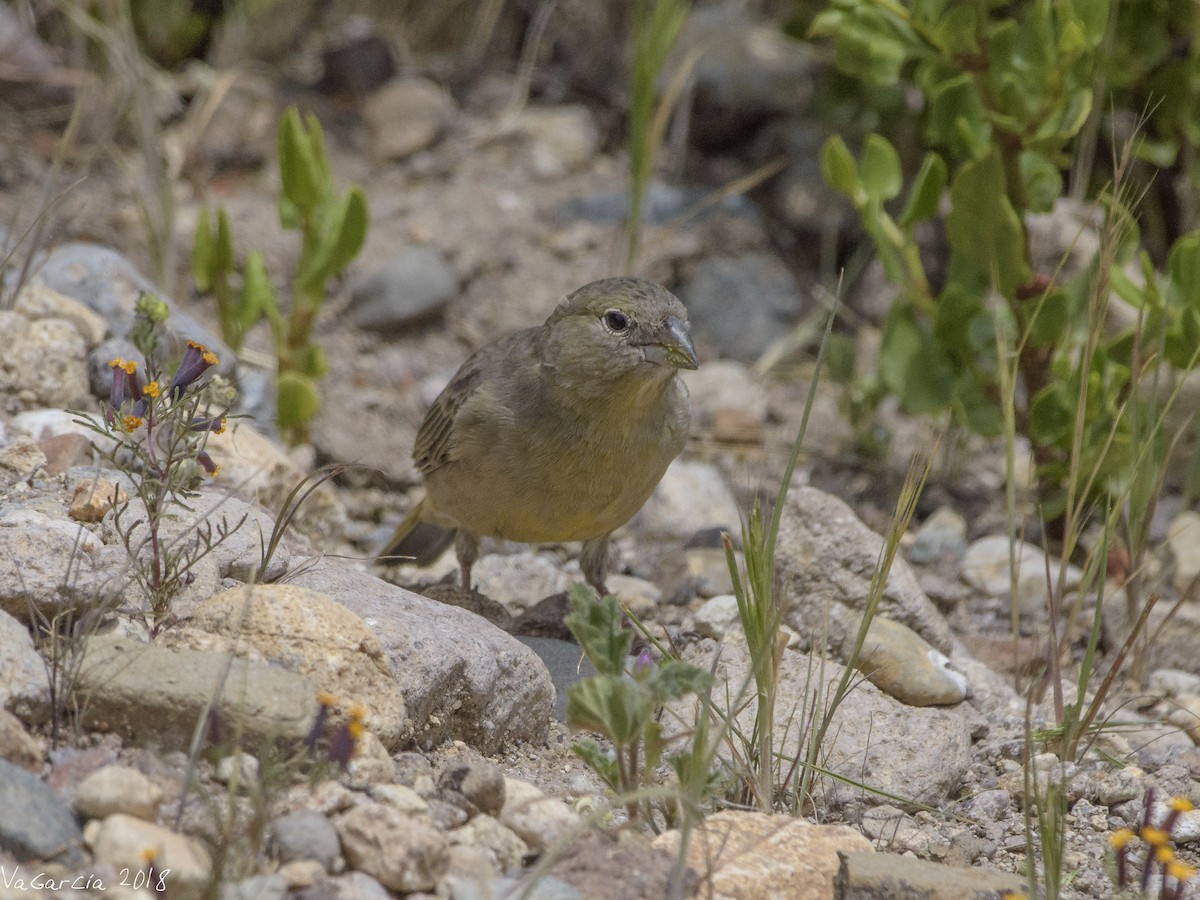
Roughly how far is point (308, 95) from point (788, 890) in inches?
266

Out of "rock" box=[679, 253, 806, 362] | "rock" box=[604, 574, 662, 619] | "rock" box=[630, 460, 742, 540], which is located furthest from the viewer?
"rock" box=[679, 253, 806, 362]

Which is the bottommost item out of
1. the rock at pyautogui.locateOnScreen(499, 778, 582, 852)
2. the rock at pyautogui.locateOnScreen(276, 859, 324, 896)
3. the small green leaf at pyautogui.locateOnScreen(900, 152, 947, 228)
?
the rock at pyautogui.locateOnScreen(276, 859, 324, 896)

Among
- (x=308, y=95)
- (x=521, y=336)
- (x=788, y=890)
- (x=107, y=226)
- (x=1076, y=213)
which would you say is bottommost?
(x=788, y=890)

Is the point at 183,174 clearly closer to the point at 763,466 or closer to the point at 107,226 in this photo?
the point at 107,226

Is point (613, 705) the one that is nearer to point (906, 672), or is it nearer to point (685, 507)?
point (906, 672)

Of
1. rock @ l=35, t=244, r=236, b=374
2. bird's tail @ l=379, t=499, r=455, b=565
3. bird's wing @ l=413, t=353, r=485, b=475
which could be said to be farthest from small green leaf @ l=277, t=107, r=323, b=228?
bird's tail @ l=379, t=499, r=455, b=565

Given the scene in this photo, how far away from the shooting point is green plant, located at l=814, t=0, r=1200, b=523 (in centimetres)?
479

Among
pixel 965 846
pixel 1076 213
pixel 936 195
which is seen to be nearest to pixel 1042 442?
pixel 936 195

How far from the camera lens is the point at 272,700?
2.68 m

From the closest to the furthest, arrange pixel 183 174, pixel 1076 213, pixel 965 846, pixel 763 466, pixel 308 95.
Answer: pixel 965 846 < pixel 763 466 < pixel 1076 213 < pixel 183 174 < pixel 308 95

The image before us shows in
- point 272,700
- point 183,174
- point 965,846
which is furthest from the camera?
point 183,174

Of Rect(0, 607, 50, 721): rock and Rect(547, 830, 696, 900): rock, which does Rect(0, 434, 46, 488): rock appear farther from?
Rect(547, 830, 696, 900): rock

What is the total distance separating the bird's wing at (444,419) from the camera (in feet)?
15.4

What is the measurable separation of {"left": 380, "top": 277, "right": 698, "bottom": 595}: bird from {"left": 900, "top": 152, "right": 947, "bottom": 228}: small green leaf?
1359 millimetres
